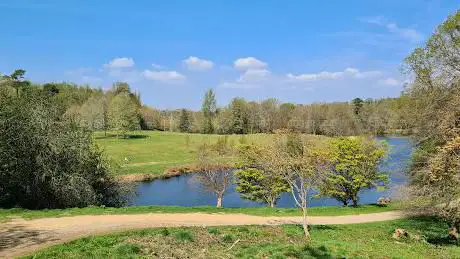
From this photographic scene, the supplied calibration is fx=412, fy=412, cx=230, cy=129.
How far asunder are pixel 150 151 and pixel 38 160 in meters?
53.5

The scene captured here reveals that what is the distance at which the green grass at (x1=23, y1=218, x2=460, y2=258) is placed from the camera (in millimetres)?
11773

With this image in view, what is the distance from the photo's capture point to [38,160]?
22906 millimetres

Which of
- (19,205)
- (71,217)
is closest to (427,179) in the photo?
(71,217)

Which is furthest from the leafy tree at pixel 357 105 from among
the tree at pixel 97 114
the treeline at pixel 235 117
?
the tree at pixel 97 114

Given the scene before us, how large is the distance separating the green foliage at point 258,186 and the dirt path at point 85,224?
8.50m

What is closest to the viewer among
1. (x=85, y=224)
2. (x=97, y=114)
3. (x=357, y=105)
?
(x=85, y=224)

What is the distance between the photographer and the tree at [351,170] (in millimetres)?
29594

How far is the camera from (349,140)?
31547 millimetres

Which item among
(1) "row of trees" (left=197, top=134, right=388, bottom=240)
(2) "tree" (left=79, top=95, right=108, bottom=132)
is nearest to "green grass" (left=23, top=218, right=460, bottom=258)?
(1) "row of trees" (left=197, top=134, right=388, bottom=240)

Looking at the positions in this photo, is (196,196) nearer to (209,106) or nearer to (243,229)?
(243,229)

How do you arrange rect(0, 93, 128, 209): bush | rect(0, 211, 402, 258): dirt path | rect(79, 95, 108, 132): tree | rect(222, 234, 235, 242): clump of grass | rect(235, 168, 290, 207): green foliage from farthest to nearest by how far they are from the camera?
1. rect(79, 95, 108, 132): tree
2. rect(235, 168, 290, 207): green foliage
3. rect(0, 93, 128, 209): bush
4. rect(222, 234, 235, 242): clump of grass
5. rect(0, 211, 402, 258): dirt path

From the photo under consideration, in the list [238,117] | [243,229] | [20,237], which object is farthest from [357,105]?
[20,237]

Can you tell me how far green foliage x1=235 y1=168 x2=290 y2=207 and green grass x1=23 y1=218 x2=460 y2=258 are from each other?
506 inches

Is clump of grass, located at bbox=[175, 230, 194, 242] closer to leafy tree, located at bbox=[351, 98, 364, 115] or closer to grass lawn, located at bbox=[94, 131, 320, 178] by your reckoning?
grass lawn, located at bbox=[94, 131, 320, 178]
